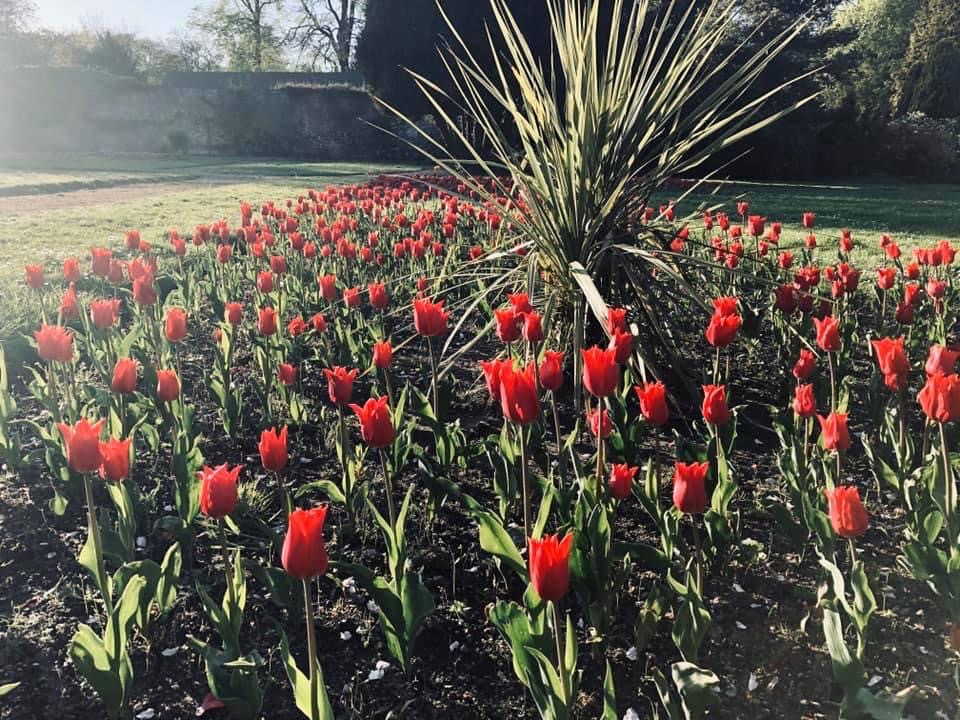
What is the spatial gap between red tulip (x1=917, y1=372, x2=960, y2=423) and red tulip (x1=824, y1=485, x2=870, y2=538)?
1.78 ft

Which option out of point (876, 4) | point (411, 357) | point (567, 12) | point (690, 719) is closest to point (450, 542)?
point (690, 719)

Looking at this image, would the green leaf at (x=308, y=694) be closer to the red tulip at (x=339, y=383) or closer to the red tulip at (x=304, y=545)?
the red tulip at (x=304, y=545)

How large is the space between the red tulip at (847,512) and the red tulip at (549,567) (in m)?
0.63

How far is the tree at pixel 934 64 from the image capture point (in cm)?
2291

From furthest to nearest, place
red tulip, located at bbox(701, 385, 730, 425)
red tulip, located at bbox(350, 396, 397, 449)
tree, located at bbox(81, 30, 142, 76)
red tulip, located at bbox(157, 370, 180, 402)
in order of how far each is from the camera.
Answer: tree, located at bbox(81, 30, 142, 76)
red tulip, located at bbox(157, 370, 180, 402)
red tulip, located at bbox(701, 385, 730, 425)
red tulip, located at bbox(350, 396, 397, 449)

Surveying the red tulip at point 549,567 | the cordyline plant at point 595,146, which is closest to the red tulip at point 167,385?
the cordyline plant at point 595,146

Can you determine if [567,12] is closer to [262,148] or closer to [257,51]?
[262,148]

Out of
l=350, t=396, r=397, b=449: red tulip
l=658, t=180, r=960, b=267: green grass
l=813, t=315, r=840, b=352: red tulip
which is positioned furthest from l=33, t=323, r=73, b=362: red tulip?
l=658, t=180, r=960, b=267: green grass

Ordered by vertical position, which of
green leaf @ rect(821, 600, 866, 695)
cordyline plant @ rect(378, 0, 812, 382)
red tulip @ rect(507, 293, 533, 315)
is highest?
cordyline plant @ rect(378, 0, 812, 382)

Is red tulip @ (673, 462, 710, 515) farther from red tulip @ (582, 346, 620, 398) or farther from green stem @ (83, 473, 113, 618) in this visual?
green stem @ (83, 473, 113, 618)

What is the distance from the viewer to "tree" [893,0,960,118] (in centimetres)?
2291

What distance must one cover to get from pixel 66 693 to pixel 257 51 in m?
53.5

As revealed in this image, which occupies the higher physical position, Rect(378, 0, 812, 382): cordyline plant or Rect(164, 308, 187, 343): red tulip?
Rect(378, 0, 812, 382): cordyline plant

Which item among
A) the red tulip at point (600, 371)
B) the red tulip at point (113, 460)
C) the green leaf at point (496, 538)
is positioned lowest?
the green leaf at point (496, 538)
